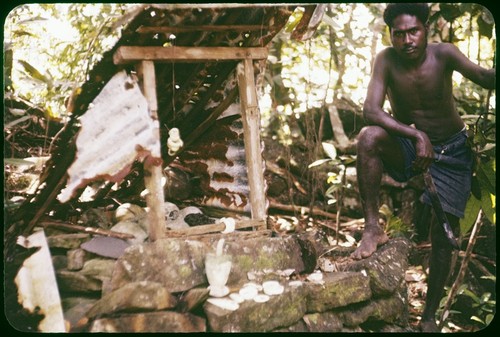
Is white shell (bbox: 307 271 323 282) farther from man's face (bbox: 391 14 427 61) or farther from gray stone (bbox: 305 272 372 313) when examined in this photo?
man's face (bbox: 391 14 427 61)

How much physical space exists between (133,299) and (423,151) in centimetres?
180

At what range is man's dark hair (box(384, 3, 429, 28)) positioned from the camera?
260 centimetres

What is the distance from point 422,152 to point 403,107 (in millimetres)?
360

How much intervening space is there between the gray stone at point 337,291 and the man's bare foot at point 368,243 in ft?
0.43

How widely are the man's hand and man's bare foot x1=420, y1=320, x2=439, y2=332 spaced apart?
3.36 feet

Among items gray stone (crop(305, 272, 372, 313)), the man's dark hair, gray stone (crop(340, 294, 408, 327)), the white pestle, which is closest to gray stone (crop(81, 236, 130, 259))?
the white pestle

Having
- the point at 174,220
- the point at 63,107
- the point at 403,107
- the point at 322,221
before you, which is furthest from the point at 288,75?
the point at 63,107

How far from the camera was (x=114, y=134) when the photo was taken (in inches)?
98.9

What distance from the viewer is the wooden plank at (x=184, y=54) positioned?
2496 mm

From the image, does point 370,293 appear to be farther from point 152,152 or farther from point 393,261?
point 152,152

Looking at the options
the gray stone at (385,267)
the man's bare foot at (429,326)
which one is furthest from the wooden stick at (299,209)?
the man's bare foot at (429,326)

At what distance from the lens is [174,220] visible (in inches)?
121

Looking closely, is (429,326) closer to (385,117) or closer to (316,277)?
(316,277)

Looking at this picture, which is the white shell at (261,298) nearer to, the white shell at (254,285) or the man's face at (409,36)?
the white shell at (254,285)
